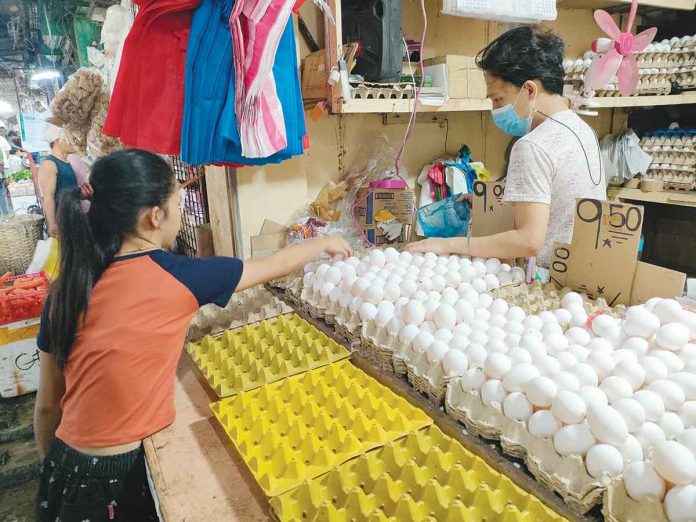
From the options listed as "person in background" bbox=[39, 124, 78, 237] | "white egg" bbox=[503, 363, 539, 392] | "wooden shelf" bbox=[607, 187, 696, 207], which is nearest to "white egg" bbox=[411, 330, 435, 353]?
"white egg" bbox=[503, 363, 539, 392]

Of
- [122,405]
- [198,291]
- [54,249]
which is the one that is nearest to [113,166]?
[198,291]

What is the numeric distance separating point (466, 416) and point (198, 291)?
2.23 feet

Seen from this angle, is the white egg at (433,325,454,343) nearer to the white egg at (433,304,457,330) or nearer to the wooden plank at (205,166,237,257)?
the white egg at (433,304,457,330)

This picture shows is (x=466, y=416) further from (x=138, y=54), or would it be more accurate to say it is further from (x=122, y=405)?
(x=138, y=54)

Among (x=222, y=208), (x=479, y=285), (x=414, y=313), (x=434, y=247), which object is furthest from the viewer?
(x=222, y=208)

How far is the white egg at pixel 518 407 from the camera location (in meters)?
0.87

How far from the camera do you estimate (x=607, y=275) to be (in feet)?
4.45

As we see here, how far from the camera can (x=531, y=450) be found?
2.70ft

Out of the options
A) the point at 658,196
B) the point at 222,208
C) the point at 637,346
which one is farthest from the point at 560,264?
the point at 658,196

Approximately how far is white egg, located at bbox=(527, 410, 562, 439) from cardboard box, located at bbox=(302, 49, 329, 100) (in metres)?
1.57

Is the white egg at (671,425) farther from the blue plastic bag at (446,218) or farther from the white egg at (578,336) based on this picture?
the blue plastic bag at (446,218)

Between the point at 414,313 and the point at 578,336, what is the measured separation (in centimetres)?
38

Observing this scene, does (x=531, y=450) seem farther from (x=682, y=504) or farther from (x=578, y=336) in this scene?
(x=578, y=336)

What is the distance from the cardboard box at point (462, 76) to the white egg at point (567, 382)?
5.77ft
